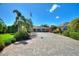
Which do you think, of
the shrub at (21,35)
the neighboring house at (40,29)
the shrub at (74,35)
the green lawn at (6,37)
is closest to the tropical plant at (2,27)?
the green lawn at (6,37)

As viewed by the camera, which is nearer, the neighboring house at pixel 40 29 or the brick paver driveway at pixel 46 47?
the brick paver driveway at pixel 46 47

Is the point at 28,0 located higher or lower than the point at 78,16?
higher

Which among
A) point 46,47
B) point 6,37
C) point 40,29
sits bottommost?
point 46,47

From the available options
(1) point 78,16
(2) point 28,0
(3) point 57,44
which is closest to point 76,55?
(3) point 57,44

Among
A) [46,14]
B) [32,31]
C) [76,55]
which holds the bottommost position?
[76,55]

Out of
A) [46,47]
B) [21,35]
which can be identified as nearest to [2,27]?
[21,35]

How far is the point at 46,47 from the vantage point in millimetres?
4746

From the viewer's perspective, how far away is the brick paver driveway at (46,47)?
4.69 metres

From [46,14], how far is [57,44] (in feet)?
1.83

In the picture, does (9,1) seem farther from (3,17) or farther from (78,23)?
(78,23)

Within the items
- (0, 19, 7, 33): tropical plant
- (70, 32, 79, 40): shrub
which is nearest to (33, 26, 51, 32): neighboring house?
(70, 32, 79, 40): shrub

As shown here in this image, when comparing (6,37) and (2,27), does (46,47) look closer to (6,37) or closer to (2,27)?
(6,37)

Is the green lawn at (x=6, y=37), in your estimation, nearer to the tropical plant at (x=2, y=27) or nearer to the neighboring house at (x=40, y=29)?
the tropical plant at (x=2, y=27)

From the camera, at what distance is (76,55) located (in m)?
4.67
